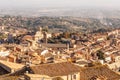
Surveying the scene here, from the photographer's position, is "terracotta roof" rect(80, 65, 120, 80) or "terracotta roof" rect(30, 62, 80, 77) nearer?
"terracotta roof" rect(30, 62, 80, 77)

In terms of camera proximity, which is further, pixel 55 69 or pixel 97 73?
pixel 97 73

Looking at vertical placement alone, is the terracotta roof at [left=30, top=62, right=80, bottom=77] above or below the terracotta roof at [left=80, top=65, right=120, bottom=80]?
above

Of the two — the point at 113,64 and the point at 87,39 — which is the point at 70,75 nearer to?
the point at 113,64

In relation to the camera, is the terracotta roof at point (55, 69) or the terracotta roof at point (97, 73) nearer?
the terracotta roof at point (55, 69)

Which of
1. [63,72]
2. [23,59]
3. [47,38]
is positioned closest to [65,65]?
[63,72]

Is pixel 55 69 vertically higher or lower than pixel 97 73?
higher

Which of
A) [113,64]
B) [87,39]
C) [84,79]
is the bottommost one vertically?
[87,39]

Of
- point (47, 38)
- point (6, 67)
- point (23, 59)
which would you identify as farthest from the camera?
point (47, 38)

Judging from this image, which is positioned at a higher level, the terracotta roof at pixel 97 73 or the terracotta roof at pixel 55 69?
the terracotta roof at pixel 55 69
